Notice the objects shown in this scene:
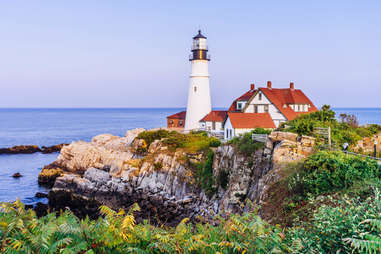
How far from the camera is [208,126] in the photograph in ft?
137

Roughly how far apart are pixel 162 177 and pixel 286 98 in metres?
20.3

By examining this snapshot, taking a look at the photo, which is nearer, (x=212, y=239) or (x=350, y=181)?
(x=212, y=239)

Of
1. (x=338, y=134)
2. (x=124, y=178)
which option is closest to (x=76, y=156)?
(x=124, y=178)

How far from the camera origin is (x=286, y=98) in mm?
41281

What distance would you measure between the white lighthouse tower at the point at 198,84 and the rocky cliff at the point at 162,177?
10407mm

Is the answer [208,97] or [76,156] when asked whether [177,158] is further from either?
[208,97]

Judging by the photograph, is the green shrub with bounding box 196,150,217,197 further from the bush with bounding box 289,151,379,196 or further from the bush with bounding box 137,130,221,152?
the bush with bounding box 289,151,379,196

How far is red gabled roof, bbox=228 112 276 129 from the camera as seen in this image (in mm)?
33919

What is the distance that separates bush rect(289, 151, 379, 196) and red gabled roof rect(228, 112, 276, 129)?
69.8 ft

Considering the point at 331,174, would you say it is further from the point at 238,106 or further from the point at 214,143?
the point at 238,106

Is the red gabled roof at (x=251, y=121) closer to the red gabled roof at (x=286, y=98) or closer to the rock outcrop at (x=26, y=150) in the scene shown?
the red gabled roof at (x=286, y=98)

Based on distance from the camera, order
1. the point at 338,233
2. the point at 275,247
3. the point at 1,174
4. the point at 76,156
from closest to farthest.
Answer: the point at 338,233
the point at 275,247
the point at 76,156
the point at 1,174

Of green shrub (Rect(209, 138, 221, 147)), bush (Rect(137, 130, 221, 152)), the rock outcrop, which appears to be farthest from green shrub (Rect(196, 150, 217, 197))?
the rock outcrop

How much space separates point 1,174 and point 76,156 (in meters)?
10.9
